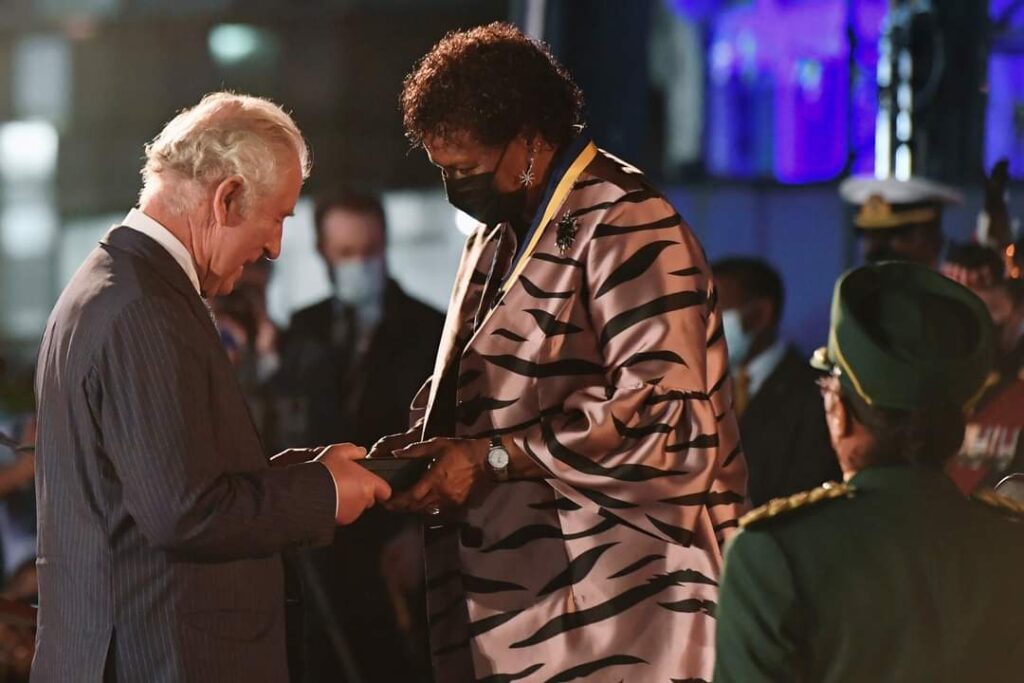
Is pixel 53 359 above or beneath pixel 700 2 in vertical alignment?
beneath

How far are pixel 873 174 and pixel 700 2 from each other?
38.9 inches

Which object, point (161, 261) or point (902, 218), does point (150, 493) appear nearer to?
point (161, 261)

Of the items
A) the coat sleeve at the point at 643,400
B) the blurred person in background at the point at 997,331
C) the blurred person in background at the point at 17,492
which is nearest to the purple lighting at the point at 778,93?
the blurred person in background at the point at 997,331

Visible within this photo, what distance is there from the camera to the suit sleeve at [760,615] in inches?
68.5

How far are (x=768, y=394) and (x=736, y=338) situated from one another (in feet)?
1.28

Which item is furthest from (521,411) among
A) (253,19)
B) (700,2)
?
(700,2)

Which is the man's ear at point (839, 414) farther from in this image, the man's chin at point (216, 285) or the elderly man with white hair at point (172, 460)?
the man's chin at point (216, 285)

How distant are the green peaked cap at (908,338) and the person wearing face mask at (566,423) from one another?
0.75 metres

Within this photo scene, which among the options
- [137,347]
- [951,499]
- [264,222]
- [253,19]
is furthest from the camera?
[253,19]

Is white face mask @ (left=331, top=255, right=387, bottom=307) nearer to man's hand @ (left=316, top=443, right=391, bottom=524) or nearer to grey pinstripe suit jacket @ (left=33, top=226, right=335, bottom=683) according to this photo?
man's hand @ (left=316, top=443, right=391, bottom=524)

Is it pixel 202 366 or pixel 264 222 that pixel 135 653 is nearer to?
pixel 202 366

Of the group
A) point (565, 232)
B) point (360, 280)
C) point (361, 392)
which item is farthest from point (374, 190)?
point (565, 232)

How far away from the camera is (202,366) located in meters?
2.28

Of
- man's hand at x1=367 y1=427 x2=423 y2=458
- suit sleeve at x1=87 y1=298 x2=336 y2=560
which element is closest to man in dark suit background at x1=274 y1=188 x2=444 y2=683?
man's hand at x1=367 y1=427 x2=423 y2=458
